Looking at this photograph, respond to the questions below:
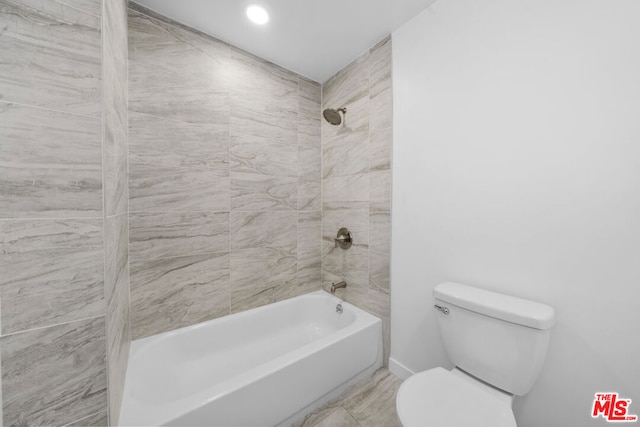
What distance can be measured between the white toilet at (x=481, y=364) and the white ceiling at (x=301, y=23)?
1600 mm

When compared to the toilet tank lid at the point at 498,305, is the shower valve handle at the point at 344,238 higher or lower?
higher

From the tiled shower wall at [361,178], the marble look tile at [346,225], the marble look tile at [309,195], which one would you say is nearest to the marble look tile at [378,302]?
the tiled shower wall at [361,178]

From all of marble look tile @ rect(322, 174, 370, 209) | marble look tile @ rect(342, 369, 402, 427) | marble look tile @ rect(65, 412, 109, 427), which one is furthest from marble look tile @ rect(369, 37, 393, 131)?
marble look tile @ rect(65, 412, 109, 427)

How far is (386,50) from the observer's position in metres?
1.53

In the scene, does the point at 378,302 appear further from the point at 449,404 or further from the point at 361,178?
the point at 361,178

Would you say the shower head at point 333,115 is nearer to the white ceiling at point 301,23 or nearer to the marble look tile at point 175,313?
the white ceiling at point 301,23

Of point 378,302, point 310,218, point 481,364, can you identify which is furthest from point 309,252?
point 481,364

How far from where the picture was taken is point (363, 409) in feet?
4.18

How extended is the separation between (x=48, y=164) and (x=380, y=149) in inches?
60.5

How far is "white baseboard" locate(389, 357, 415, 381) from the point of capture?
145cm

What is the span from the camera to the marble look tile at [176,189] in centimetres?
131

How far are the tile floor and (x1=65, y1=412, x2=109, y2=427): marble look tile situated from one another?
86cm

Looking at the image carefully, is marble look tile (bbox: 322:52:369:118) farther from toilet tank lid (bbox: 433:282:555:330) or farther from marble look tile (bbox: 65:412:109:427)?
marble look tile (bbox: 65:412:109:427)

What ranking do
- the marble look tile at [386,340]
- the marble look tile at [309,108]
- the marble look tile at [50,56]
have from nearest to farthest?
1. the marble look tile at [50,56]
2. the marble look tile at [386,340]
3. the marble look tile at [309,108]
